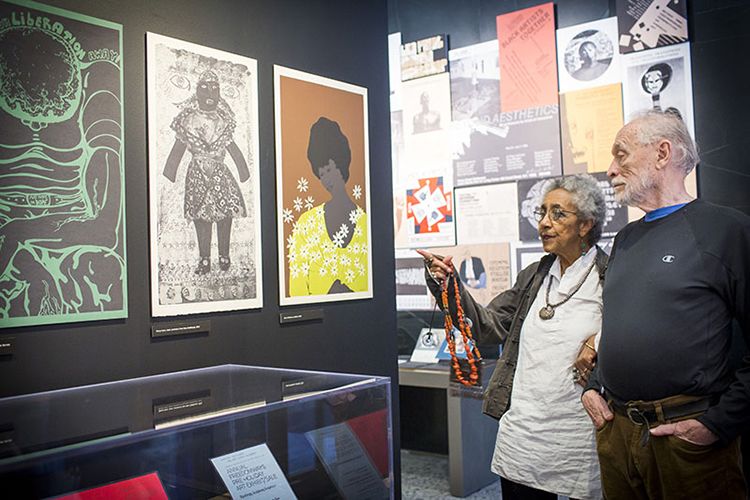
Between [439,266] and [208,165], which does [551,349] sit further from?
[208,165]

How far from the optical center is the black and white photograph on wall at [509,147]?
4137 mm

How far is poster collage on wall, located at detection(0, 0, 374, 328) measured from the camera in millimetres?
2010

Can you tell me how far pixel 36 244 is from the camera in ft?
6.63

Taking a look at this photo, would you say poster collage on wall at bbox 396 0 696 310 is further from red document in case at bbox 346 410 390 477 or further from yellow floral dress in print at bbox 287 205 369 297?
red document in case at bbox 346 410 390 477

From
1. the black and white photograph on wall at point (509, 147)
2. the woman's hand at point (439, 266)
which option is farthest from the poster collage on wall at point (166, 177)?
the black and white photograph on wall at point (509, 147)

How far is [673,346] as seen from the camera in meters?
2.08

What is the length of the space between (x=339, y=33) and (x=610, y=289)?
1650 millimetres

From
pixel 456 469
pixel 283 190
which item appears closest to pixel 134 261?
pixel 283 190

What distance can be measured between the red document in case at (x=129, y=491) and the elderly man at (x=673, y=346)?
4.65 feet

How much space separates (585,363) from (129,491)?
1.50 meters

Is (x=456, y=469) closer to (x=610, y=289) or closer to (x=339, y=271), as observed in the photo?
(x=339, y=271)

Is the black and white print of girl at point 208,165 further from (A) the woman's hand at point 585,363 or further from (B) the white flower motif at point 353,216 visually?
(A) the woman's hand at point 585,363

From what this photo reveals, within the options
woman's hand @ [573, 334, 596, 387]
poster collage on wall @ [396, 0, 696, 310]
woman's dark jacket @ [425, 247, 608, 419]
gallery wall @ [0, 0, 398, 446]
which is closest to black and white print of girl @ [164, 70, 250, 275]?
gallery wall @ [0, 0, 398, 446]

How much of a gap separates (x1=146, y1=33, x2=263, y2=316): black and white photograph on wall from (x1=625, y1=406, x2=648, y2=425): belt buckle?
52.9 inches
